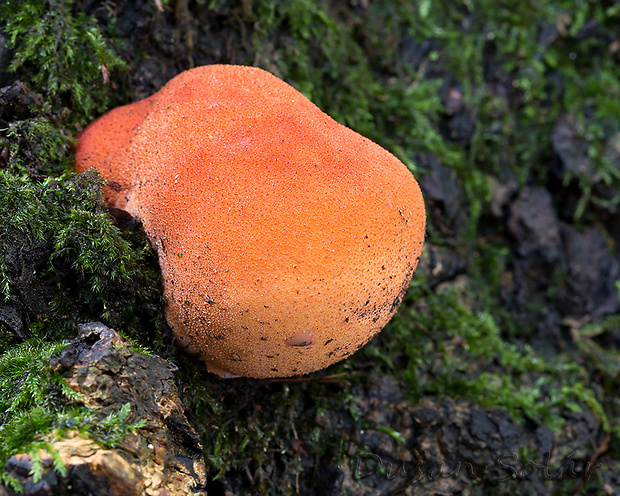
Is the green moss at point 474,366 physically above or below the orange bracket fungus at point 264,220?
below

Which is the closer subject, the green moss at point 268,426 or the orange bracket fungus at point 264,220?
the orange bracket fungus at point 264,220

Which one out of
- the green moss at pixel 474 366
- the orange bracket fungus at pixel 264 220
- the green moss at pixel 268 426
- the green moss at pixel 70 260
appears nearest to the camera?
the orange bracket fungus at pixel 264 220

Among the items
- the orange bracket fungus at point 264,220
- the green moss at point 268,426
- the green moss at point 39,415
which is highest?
the orange bracket fungus at point 264,220

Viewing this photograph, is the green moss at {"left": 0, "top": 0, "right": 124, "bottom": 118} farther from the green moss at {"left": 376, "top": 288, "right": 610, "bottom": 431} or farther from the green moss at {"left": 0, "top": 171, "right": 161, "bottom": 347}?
the green moss at {"left": 376, "top": 288, "right": 610, "bottom": 431}

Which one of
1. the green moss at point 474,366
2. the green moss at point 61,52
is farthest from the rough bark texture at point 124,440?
the green moss at point 474,366

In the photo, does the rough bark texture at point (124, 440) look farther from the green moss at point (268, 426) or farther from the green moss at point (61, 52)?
the green moss at point (61, 52)

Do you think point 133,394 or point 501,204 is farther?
point 501,204

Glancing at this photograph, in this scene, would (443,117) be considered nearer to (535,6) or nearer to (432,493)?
(535,6)

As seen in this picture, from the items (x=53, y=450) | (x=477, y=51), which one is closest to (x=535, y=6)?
(x=477, y=51)
